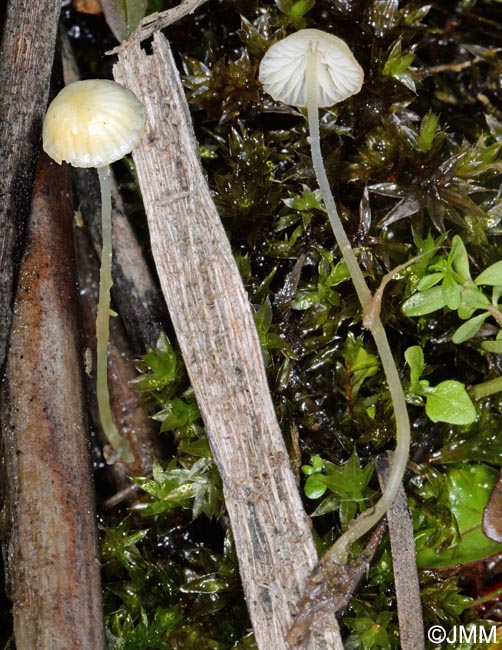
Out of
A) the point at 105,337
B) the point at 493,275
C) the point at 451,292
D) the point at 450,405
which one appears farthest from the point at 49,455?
the point at 493,275

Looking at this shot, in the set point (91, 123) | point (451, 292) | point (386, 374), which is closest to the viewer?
point (91, 123)

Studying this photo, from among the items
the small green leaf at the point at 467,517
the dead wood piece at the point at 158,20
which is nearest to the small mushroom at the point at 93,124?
the dead wood piece at the point at 158,20

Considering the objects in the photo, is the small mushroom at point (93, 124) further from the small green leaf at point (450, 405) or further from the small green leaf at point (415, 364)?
the small green leaf at point (450, 405)

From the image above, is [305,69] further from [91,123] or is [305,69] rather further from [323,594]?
[323,594]

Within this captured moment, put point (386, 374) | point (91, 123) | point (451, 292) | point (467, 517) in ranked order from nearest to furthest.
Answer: point (91, 123)
point (386, 374)
point (451, 292)
point (467, 517)

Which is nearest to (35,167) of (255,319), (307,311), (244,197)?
(244,197)

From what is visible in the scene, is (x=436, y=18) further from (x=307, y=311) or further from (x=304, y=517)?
(x=304, y=517)
